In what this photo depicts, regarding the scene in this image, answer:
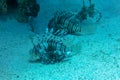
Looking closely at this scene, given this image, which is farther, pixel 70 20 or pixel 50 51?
pixel 70 20

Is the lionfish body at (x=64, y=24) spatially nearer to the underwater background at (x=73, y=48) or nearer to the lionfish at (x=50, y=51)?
the underwater background at (x=73, y=48)

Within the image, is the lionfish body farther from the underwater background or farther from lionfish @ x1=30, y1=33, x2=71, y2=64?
lionfish @ x1=30, y1=33, x2=71, y2=64

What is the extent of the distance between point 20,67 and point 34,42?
1.29 m

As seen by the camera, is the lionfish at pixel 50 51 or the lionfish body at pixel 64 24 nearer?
the lionfish at pixel 50 51

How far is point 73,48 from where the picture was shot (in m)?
5.82

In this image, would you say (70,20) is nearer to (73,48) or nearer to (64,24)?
(64,24)

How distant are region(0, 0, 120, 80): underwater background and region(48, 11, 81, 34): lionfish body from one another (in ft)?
0.72

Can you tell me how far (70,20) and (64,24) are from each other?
226 mm

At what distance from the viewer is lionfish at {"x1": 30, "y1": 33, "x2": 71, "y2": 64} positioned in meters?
5.20

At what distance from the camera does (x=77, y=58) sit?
5.26 meters

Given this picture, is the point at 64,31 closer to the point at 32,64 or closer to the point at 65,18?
the point at 65,18

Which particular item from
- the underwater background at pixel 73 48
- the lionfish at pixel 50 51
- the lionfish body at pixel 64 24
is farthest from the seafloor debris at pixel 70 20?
the lionfish at pixel 50 51

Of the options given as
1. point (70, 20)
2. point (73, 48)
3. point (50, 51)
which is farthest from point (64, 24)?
point (50, 51)

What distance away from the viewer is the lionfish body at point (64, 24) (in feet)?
Result: 22.4
